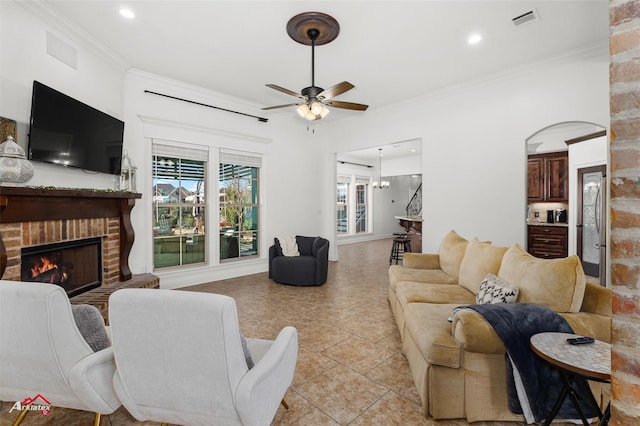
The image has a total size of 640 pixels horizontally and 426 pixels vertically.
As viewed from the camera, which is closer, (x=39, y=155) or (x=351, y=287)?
(x=39, y=155)

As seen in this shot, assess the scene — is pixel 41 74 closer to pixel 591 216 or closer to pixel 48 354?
pixel 48 354

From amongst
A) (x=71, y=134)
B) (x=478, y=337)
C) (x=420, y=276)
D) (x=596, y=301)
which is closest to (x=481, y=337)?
(x=478, y=337)

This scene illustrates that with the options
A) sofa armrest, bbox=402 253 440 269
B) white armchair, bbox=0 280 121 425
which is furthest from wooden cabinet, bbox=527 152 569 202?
white armchair, bbox=0 280 121 425

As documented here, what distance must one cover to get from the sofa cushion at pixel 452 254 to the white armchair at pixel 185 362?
8.89 feet

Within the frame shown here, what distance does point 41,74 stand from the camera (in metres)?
2.84

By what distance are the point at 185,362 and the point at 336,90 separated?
2.83m

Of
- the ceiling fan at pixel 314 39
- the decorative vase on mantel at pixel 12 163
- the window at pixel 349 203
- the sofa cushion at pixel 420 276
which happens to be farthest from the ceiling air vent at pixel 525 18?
the window at pixel 349 203

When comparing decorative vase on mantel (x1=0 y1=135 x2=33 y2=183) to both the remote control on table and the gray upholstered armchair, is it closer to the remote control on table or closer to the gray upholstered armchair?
the gray upholstered armchair

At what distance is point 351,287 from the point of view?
4.78 meters

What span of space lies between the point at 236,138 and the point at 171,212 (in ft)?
5.66

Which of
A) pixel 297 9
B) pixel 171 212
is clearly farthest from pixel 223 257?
pixel 297 9

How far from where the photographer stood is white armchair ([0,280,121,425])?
135 centimetres

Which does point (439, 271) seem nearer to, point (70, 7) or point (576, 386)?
point (576, 386)

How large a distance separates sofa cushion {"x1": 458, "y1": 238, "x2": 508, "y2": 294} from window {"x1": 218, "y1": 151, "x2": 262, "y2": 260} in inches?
155
